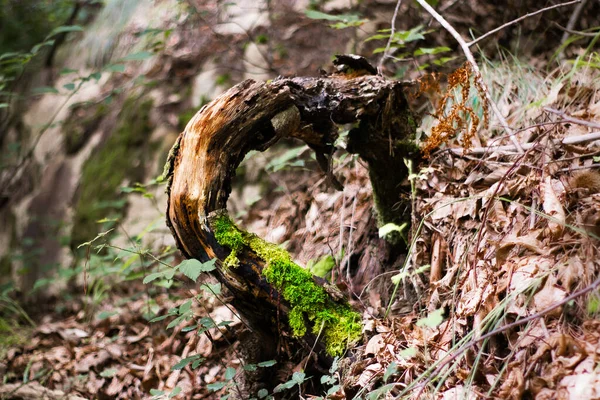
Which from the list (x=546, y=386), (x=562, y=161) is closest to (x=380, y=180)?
(x=562, y=161)

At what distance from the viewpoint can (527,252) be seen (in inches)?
73.9

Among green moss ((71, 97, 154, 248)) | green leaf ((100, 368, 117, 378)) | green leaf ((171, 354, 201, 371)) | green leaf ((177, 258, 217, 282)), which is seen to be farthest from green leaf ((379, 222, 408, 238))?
green moss ((71, 97, 154, 248))

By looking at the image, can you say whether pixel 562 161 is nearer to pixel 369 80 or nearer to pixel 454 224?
pixel 454 224

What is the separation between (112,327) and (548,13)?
3931 mm

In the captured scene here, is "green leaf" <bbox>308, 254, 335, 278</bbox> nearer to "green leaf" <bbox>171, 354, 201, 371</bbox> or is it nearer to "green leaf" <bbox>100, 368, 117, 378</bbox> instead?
"green leaf" <bbox>171, 354, 201, 371</bbox>

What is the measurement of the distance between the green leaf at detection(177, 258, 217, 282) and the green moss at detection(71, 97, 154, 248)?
8.81 ft

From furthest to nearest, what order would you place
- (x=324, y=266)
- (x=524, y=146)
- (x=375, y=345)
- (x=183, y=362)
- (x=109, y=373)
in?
(x=109, y=373) < (x=324, y=266) < (x=524, y=146) < (x=183, y=362) < (x=375, y=345)

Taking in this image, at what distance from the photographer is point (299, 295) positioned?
2.04m

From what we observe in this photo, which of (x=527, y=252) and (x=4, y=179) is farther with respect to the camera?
(x=4, y=179)

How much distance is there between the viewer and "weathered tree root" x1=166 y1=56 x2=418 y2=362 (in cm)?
198

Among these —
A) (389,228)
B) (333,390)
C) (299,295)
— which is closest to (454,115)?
(389,228)

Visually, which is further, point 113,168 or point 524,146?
point 113,168

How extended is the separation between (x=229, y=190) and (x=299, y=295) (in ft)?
1.72

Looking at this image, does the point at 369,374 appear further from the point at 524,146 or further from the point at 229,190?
the point at 524,146
